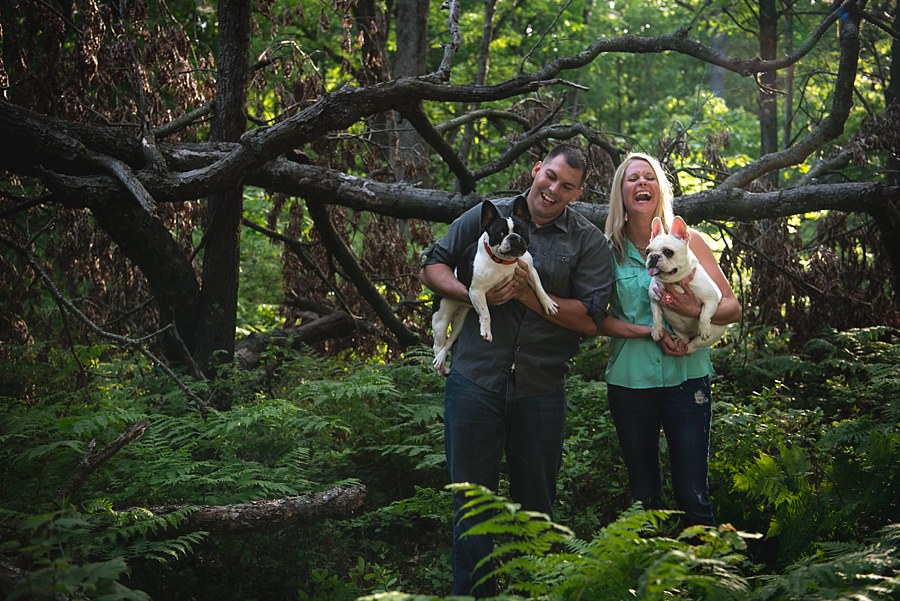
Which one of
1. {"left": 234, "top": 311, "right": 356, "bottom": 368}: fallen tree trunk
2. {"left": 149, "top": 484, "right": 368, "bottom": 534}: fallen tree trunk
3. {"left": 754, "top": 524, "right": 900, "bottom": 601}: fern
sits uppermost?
{"left": 234, "top": 311, "right": 356, "bottom": 368}: fallen tree trunk

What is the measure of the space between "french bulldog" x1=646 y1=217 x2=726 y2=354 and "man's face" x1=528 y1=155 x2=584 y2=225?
54 centimetres

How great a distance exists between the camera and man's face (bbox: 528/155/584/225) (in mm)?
4117

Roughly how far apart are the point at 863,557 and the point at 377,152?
704 cm

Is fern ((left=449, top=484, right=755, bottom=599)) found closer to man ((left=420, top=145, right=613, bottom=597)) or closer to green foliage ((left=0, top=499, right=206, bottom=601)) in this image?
man ((left=420, top=145, right=613, bottom=597))

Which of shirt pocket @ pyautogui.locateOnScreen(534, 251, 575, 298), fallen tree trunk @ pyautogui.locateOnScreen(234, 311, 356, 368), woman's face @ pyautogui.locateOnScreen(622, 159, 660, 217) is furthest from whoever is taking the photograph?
fallen tree trunk @ pyautogui.locateOnScreen(234, 311, 356, 368)

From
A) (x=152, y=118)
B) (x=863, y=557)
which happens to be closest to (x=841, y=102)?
(x=863, y=557)

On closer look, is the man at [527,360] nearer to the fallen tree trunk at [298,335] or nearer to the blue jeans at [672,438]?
the blue jeans at [672,438]

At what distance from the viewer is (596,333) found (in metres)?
4.21

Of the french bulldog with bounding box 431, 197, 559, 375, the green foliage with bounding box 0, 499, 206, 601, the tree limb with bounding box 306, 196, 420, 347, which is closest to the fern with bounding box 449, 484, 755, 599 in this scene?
the french bulldog with bounding box 431, 197, 559, 375

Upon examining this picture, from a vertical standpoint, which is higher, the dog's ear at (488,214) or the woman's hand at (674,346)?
the dog's ear at (488,214)

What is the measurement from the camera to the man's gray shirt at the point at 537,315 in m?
4.09

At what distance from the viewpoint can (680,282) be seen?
4.47 meters

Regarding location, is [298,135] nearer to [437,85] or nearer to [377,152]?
[437,85]

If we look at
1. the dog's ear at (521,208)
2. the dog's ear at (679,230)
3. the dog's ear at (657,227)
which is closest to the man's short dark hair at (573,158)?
the dog's ear at (521,208)
